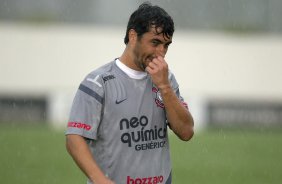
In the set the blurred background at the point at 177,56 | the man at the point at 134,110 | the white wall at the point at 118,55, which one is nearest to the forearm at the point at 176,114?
the man at the point at 134,110

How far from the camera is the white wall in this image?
27125mm

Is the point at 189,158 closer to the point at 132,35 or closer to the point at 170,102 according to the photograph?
the point at 132,35

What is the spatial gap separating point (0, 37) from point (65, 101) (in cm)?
285

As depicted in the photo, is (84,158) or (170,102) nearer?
(84,158)

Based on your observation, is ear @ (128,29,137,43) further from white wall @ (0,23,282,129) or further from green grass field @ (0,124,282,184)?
white wall @ (0,23,282,129)

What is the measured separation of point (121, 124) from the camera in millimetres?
5109

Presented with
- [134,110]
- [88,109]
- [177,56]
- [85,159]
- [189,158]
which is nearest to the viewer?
[85,159]

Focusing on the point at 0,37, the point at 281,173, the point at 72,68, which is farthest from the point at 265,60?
the point at 281,173

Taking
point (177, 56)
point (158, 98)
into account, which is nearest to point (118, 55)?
point (177, 56)

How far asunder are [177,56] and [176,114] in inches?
920

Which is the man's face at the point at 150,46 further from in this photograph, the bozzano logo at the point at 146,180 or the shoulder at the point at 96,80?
the bozzano logo at the point at 146,180

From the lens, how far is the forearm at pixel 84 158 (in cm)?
485

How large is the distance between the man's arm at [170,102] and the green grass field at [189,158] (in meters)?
7.21

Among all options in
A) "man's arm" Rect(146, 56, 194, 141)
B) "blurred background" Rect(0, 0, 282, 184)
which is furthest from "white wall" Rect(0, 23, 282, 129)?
"man's arm" Rect(146, 56, 194, 141)
